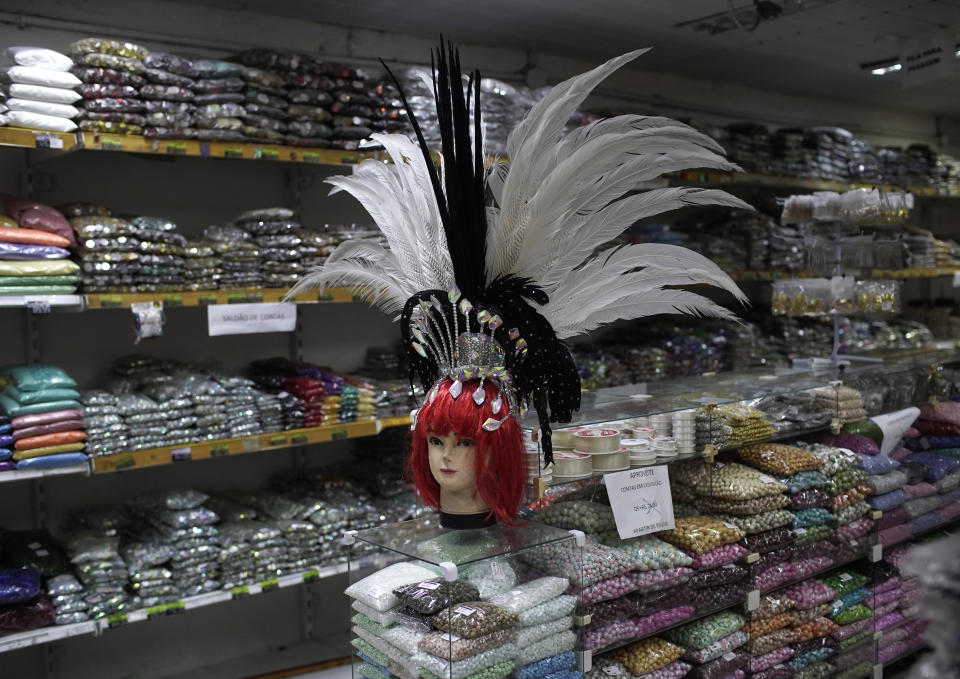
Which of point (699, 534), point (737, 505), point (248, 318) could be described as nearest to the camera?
point (699, 534)

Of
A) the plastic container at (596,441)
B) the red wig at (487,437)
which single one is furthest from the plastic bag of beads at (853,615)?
the red wig at (487,437)

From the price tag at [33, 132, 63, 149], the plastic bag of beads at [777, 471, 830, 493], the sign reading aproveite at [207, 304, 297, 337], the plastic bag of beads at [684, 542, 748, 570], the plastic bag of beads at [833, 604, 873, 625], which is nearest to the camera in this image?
the plastic bag of beads at [684, 542, 748, 570]

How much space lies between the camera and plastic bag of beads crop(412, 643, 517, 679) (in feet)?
6.86

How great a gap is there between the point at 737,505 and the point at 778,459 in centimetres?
32

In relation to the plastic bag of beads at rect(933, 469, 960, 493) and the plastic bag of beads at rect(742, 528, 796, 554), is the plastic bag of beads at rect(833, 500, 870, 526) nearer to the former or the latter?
the plastic bag of beads at rect(742, 528, 796, 554)

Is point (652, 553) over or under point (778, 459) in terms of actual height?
under

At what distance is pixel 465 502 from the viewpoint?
2398mm

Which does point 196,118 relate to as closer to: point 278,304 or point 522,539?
point 278,304

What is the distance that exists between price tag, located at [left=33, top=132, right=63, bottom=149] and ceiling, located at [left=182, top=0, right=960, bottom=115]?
1159mm

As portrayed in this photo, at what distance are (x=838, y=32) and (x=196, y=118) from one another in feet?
12.0

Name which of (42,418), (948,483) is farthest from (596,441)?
(948,483)

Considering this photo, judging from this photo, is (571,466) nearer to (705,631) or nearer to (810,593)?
(705,631)

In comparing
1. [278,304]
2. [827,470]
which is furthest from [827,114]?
[278,304]

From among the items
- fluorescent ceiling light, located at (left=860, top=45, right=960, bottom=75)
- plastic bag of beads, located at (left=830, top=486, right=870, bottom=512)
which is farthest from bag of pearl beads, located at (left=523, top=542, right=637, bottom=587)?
fluorescent ceiling light, located at (left=860, top=45, right=960, bottom=75)
